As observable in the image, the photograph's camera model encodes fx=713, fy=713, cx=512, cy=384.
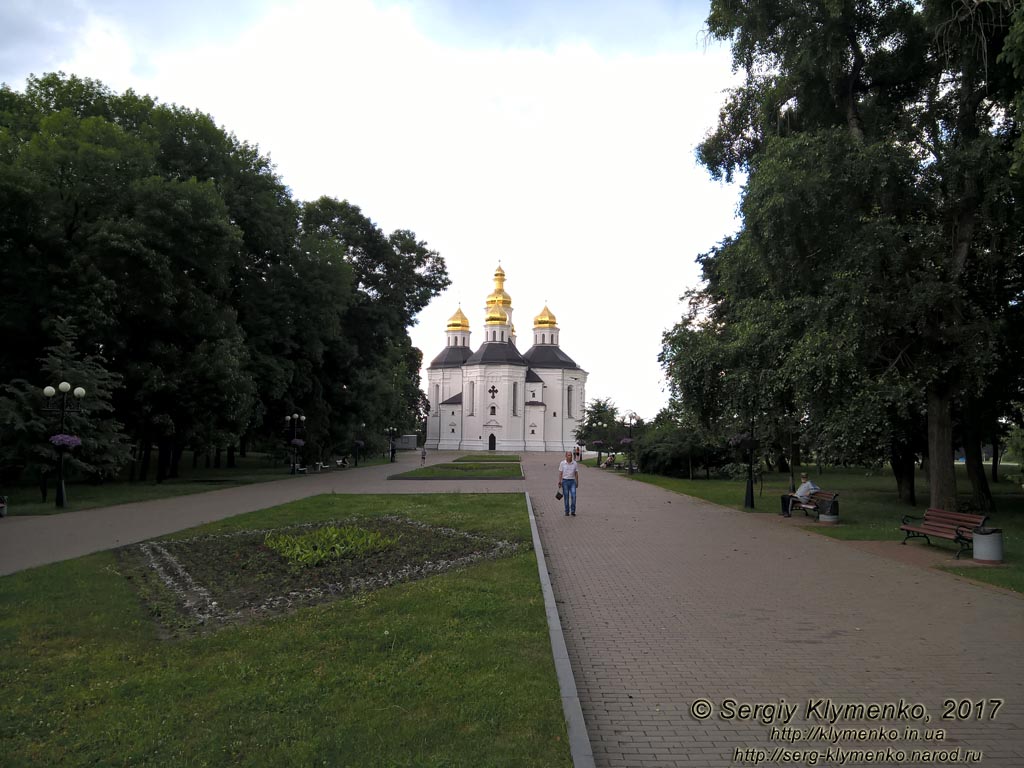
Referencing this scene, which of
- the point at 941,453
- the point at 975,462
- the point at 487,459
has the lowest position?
the point at 487,459

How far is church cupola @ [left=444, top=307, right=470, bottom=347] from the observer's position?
9912 cm

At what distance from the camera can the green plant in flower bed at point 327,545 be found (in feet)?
33.4

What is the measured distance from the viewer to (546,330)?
9669cm

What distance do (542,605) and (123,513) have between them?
1365 centimetres

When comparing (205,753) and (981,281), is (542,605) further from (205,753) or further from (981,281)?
(981,281)

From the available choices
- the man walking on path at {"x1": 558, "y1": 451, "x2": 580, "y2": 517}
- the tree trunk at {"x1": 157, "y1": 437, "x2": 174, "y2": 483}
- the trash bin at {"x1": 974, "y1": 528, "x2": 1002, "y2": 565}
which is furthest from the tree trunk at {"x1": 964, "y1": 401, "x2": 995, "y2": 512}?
the tree trunk at {"x1": 157, "y1": 437, "x2": 174, "y2": 483}

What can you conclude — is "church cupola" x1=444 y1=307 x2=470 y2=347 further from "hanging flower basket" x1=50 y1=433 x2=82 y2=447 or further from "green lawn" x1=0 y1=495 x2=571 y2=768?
"green lawn" x1=0 y1=495 x2=571 y2=768

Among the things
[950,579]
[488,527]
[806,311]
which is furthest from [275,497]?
[950,579]

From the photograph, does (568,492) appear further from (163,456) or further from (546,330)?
(546,330)

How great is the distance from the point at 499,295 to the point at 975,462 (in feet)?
256

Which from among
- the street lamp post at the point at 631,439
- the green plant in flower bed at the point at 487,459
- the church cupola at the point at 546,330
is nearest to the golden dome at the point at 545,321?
the church cupola at the point at 546,330

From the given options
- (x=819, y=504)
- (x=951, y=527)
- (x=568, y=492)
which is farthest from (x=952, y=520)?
(x=568, y=492)

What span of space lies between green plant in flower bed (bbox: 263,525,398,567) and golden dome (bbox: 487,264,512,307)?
84.7 m

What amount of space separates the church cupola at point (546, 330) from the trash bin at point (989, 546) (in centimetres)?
8588
